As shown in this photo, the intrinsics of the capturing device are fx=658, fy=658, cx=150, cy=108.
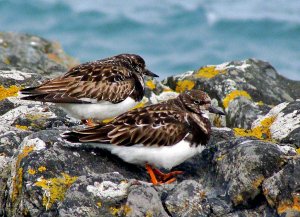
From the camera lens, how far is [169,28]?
31.5 meters

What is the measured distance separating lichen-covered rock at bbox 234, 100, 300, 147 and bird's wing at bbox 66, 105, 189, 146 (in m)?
1.19

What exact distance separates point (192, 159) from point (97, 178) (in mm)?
1462

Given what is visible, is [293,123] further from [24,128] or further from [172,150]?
[24,128]

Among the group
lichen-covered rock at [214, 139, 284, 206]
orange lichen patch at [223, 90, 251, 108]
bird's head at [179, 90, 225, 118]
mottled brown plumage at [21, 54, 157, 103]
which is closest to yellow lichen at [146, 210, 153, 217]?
lichen-covered rock at [214, 139, 284, 206]

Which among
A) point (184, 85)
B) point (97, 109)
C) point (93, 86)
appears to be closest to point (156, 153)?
point (97, 109)

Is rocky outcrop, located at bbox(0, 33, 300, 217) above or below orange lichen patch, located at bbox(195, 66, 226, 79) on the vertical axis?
below

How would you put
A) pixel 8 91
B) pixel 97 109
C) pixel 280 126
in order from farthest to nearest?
pixel 8 91 → pixel 97 109 → pixel 280 126

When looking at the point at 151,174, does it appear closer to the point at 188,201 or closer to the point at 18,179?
the point at 188,201

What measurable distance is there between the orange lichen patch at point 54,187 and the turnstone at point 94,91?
231 cm

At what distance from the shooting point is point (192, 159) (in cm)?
668

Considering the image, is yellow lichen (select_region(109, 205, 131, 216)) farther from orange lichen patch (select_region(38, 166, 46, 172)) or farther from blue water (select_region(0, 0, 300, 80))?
blue water (select_region(0, 0, 300, 80))

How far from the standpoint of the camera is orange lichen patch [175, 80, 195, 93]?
9.77 metres

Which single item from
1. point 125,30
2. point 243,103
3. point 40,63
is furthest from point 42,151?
point 125,30

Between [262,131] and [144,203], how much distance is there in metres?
2.73
